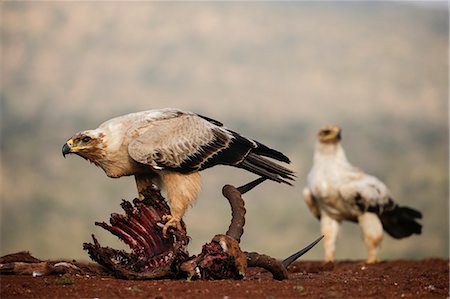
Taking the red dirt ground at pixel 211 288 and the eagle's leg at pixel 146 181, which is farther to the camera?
the eagle's leg at pixel 146 181

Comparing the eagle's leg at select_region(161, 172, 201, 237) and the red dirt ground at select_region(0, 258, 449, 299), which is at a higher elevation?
the eagle's leg at select_region(161, 172, 201, 237)

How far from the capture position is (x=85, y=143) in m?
8.38

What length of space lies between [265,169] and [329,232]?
537 centimetres

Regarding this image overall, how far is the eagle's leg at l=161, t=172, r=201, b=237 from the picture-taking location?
834 cm

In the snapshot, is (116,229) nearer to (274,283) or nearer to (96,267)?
(96,267)

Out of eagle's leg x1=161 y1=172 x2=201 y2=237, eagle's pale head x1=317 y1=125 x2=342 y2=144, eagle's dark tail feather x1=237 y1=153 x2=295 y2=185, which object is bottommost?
eagle's leg x1=161 y1=172 x2=201 y2=237

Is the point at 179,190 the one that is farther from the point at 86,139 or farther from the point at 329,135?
the point at 329,135

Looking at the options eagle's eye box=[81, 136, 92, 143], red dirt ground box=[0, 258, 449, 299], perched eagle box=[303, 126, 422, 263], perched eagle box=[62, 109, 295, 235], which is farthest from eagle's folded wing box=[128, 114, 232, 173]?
perched eagle box=[303, 126, 422, 263]

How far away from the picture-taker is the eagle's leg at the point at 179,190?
8.34 meters

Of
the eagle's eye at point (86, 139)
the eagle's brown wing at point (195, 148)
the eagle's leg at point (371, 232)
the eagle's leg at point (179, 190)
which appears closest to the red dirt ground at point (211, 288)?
the eagle's leg at point (179, 190)

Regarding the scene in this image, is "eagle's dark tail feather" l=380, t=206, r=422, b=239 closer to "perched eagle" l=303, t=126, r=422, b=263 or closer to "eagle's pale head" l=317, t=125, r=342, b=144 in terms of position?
"perched eagle" l=303, t=126, r=422, b=263

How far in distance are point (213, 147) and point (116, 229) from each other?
137 cm

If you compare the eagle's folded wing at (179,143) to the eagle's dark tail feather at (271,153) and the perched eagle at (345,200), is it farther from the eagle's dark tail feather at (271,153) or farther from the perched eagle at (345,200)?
the perched eagle at (345,200)

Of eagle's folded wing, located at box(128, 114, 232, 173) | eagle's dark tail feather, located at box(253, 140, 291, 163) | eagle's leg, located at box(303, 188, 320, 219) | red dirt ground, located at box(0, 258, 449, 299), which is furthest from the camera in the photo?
eagle's leg, located at box(303, 188, 320, 219)
